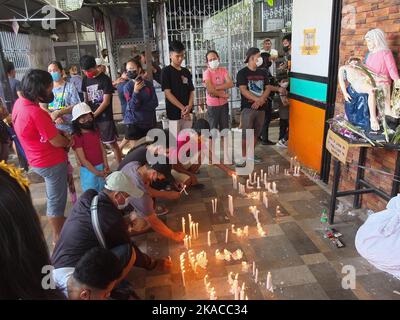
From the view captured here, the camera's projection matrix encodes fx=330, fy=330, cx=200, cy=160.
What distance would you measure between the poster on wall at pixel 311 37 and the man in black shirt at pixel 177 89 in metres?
1.70

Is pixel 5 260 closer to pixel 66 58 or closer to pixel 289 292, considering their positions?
pixel 289 292

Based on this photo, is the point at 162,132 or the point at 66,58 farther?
the point at 66,58

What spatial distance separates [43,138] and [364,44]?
336 cm

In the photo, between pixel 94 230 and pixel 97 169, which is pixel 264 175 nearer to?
pixel 97 169

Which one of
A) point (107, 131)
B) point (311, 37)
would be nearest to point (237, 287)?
point (107, 131)

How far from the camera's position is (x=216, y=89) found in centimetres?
551

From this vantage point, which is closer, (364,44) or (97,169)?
(364,44)

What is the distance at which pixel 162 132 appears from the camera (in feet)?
14.0

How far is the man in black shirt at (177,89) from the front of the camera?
4.73m

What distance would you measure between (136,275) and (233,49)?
6098 millimetres

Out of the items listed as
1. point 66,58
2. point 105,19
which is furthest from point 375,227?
point 66,58

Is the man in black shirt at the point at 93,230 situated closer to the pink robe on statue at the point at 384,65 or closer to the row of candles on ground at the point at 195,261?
the row of candles on ground at the point at 195,261

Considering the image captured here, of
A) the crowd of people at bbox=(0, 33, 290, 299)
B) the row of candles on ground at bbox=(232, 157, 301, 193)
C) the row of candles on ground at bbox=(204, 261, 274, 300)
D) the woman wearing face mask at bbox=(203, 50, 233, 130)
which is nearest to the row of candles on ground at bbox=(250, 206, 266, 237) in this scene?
the row of candles on ground at bbox=(232, 157, 301, 193)

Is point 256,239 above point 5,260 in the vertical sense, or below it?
below
